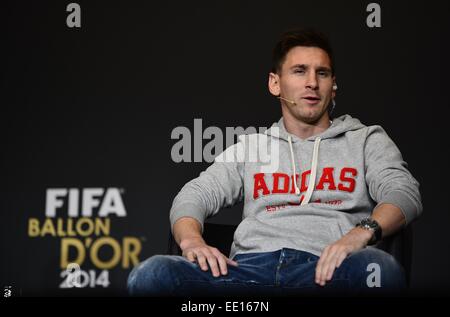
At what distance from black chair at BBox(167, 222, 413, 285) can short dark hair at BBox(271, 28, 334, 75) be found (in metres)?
0.49

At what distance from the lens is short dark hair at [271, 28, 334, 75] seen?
1816 millimetres

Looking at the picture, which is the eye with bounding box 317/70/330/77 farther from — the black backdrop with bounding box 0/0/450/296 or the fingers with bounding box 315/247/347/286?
the black backdrop with bounding box 0/0/450/296

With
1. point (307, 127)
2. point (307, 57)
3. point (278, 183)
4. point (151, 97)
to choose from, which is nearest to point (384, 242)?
point (278, 183)

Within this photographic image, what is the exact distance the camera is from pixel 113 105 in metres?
2.98

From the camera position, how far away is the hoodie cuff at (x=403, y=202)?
147 cm

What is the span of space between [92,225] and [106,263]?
0.57ft

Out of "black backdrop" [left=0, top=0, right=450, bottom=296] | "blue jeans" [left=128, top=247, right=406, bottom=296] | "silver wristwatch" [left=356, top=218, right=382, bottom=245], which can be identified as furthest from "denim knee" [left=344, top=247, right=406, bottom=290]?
"black backdrop" [left=0, top=0, right=450, bottom=296]

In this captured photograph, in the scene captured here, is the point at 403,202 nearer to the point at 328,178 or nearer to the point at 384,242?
the point at 384,242

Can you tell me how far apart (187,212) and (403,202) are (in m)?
0.52

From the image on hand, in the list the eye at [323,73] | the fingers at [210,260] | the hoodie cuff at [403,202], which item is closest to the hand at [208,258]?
the fingers at [210,260]

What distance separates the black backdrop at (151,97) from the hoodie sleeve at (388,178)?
121 centimetres
